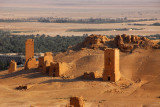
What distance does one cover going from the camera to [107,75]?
A: 92.9 feet

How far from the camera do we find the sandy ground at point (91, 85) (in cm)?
2359

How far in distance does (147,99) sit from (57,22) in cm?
10610

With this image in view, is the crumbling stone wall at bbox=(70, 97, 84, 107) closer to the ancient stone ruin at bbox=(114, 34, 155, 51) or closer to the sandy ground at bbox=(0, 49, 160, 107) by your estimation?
the sandy ground at bbox=(0, 49, 160, 107)

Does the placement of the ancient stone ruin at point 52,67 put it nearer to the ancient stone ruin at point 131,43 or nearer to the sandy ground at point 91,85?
the sandy ground at point 91,85

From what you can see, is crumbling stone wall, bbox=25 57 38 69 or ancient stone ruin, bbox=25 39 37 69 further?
ancient stone ruin, bbox=25 39 37 69

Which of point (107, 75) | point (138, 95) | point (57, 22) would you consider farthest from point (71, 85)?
point (57, 22)

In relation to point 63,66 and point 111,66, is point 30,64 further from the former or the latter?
point 111,66

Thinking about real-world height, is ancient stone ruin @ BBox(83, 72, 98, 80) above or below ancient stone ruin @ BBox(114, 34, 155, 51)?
below

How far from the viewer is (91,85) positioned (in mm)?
27531

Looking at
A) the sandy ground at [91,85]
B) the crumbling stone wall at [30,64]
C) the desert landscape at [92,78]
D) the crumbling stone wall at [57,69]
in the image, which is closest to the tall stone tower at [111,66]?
the desert landscape at [92,78]

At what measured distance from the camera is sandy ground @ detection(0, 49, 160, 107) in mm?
23594

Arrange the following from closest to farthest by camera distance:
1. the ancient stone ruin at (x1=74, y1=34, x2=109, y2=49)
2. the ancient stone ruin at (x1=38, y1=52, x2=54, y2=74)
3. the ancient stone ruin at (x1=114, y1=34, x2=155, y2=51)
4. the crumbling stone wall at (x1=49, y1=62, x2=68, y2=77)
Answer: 1. the crumbling stone wall at (x1=49, y1=62, x2=68, y2=77)
2. the ancient stone ruin at (x1=38, y1=52, x2=54, y2=74)
3. the ancient stone ruin at (x1=114, y1=34, x2=155, y2=51)
4. the ancient stone ruin at (x1=74, y1=34, x2=109, y2=49)

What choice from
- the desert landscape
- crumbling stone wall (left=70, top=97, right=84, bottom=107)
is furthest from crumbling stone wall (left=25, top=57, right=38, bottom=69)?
crumbling stone wall (left=70, top=97, right=84, bottom=107)

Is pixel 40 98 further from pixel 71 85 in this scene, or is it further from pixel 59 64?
pixel 59 64
